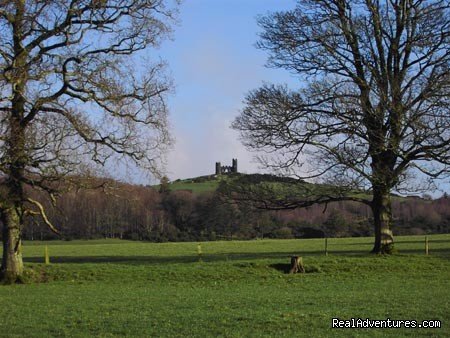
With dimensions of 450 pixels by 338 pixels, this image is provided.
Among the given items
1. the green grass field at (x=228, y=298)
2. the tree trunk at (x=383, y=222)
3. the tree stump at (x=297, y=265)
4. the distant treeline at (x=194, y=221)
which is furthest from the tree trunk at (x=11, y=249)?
the distant treeline at (x=194, y=221)

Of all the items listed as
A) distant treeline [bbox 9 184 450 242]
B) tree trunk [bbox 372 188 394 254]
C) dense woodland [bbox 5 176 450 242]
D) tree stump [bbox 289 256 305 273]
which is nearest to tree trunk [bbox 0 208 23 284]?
tree stump [bbox 289 256 305 273]

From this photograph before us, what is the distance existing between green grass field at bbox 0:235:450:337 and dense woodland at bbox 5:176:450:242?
26666 mm

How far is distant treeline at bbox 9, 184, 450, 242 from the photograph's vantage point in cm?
5994

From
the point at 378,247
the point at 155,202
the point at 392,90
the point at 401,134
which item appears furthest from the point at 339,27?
the point at 155,202

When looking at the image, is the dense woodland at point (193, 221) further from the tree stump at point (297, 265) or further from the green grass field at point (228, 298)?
the green grass field at point (228, 298)

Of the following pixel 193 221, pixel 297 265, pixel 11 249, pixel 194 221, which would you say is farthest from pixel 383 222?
pixel 193 221

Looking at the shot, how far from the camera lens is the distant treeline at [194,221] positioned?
197 feet

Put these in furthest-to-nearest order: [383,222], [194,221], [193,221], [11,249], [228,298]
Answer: [193,221], [194,221], [383,222], [11,249], [228,298]

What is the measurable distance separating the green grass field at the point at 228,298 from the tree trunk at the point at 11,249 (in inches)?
25.8

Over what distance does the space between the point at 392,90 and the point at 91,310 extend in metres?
17.3

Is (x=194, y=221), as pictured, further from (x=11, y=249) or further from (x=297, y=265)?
(x=11, y=249)

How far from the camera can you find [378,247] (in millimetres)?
28375

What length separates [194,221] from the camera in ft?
239

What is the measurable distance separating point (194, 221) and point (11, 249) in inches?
1979
